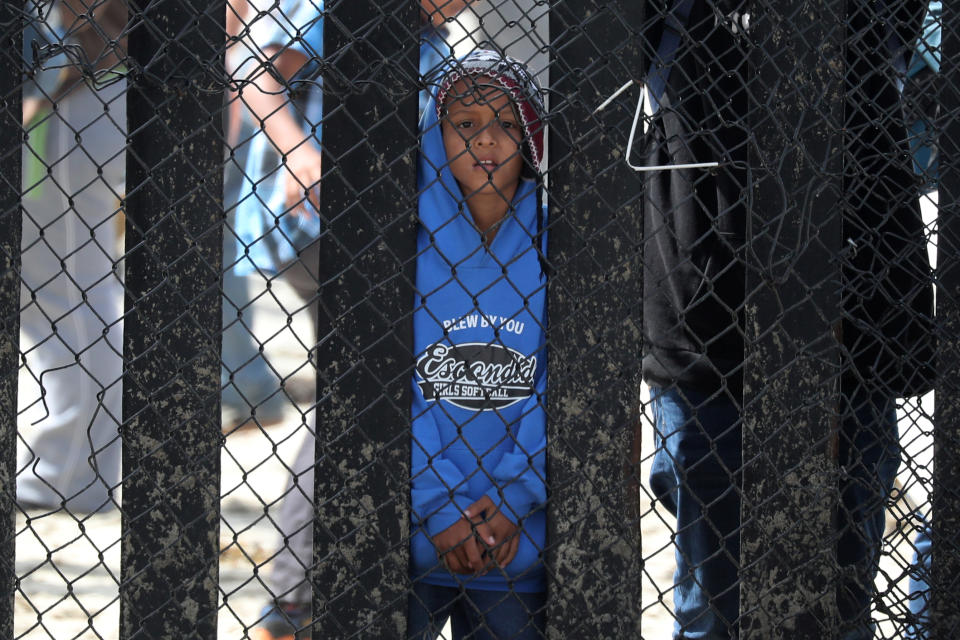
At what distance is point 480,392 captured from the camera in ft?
7.25

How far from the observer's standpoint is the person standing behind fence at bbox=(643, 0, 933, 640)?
2279 mm

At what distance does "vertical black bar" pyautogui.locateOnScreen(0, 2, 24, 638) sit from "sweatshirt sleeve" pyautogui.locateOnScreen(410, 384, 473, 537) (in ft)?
2.65

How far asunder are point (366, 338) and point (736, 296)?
999 millimetres

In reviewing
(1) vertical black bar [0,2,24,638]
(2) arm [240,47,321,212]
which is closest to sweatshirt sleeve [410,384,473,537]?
(1) vertical black bar [0,2,24,638]

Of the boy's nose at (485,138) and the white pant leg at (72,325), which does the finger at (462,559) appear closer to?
the boy's nose at (485,138)

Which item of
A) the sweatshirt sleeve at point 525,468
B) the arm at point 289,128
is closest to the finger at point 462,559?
the sweatshirt sleeve at point 525,468

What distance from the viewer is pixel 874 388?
2.31 m

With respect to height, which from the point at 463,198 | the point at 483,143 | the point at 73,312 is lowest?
the point at 463,198

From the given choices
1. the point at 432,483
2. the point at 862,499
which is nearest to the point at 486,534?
the point at 432,483

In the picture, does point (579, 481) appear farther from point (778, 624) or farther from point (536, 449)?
point (778, 624)

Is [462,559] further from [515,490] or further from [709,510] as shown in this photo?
[709,510]

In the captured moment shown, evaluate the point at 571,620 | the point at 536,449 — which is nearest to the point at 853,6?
the point at 536,449

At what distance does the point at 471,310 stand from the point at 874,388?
960 mm

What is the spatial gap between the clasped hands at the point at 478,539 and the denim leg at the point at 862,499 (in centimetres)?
74
